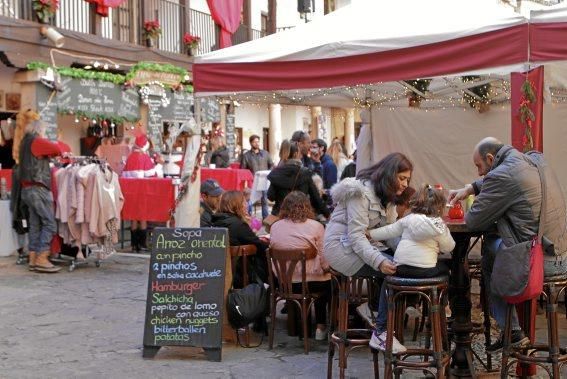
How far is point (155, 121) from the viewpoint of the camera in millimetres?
18281

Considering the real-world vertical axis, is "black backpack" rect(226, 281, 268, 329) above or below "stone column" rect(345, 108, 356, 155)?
below

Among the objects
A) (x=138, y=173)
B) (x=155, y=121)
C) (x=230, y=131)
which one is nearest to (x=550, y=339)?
(x=138, y=173)

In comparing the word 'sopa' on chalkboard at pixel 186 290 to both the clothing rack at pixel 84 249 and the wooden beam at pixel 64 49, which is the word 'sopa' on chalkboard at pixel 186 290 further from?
the wooden beam at pixel 64 49

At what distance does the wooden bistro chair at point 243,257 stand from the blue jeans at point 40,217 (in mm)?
4124

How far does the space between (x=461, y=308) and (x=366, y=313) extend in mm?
829

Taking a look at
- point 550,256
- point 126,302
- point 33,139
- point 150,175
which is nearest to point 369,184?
point 550,256

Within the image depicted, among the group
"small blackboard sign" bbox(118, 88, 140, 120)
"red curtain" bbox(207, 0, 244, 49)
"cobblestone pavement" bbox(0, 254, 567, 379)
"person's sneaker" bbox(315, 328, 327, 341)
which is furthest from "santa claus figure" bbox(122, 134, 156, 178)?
"red curtain" bbox(207, 0, 244, 49)

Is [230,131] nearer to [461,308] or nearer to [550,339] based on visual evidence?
[461,308]

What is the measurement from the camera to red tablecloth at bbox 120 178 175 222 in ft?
37.1

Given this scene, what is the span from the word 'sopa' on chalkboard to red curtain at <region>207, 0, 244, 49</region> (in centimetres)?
1480

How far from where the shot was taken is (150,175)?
12383 mm

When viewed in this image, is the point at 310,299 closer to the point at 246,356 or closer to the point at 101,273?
the point at 246,356

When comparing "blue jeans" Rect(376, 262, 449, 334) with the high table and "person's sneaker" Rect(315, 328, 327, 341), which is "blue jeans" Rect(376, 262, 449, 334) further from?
"person's sneaker" Rect(315, 328, 327, 341)

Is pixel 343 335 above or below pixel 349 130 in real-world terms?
below
